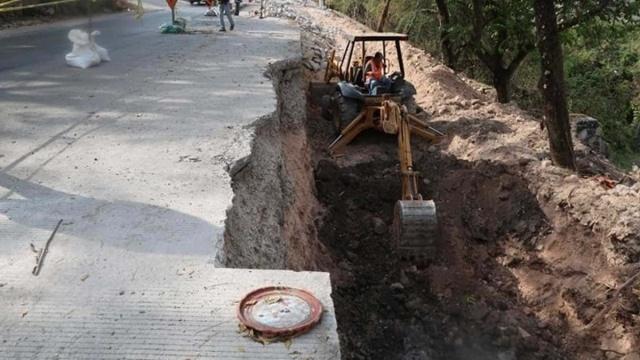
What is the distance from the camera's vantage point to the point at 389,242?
30.1 ft

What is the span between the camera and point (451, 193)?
33.1ft

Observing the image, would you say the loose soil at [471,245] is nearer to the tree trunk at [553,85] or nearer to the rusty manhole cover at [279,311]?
the tree trunk at [553,85]

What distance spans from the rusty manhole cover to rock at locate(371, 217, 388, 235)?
5129 mm

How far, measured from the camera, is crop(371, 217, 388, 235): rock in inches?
372

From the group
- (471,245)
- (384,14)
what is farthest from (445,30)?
(384,14)

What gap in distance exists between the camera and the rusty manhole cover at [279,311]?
3.96 m

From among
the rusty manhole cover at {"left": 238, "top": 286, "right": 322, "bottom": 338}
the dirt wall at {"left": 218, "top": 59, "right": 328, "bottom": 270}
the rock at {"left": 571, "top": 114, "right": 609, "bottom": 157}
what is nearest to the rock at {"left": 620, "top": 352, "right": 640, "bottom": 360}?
the dirt wall at {"left": 218, "top": 59, "right": 328, "bottom": 270}

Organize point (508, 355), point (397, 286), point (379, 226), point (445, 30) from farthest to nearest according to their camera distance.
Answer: point (445, 30) < point (379, 226) < point (397, 286) < point (508, 355)

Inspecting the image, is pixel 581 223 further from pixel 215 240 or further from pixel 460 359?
pixel 215 240

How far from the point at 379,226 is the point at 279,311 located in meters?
5.48

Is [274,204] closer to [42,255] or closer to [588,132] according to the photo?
[42,255]

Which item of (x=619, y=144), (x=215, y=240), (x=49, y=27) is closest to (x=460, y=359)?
(x=215, y=240)

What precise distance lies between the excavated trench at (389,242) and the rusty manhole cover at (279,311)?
3.57 feet

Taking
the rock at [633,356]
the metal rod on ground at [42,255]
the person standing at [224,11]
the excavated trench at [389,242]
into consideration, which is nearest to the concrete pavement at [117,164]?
the metal rod on ground at [42,255]
